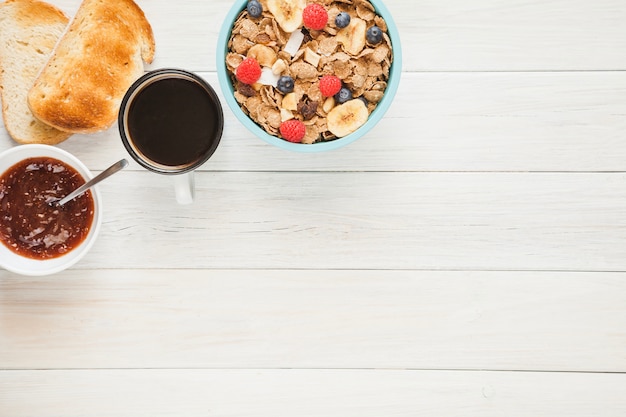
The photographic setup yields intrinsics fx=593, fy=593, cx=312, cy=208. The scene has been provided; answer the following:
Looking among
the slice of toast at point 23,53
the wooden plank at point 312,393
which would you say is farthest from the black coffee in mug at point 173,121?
the wooden plank at point 312,393

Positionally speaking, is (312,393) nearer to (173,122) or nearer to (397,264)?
(397,264)

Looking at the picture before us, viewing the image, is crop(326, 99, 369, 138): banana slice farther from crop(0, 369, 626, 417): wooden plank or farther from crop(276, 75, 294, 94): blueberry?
crop(0, 369, 626, 417): wooden plank

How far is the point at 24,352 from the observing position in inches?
44.1

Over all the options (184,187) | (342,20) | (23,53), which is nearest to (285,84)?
(342,20)

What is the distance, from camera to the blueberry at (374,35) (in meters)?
0.91

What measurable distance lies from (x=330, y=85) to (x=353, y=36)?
0.29 ft

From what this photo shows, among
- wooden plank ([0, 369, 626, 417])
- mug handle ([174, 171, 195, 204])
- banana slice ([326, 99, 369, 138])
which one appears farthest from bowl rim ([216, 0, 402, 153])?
wooden plank ([0, 369, 626, 417])

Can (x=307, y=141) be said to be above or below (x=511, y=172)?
above

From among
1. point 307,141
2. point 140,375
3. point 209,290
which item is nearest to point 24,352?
point 140,375

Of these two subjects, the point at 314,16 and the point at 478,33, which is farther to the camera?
the point at 478,33

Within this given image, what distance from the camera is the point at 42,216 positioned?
1.03m

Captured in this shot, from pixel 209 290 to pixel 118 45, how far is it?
0.47 meters

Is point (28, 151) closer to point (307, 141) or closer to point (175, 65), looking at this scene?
point (175, 65)

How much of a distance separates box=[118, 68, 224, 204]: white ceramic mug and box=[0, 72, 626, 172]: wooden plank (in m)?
0.11
